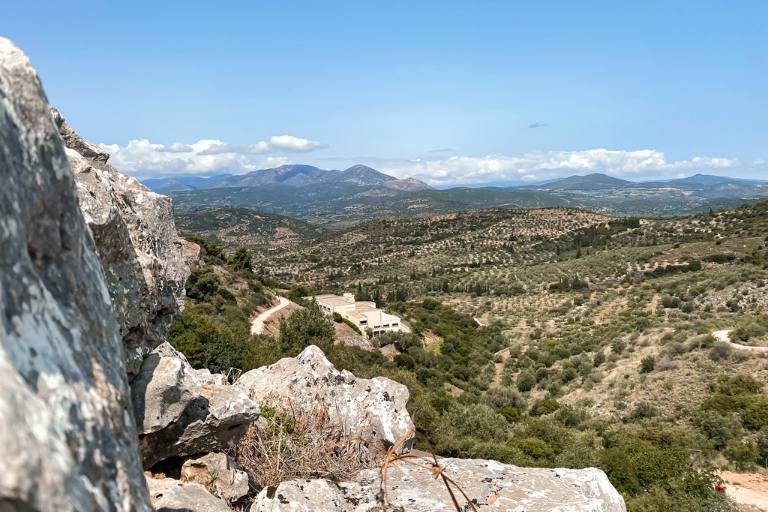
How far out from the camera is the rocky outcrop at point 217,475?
18.0 feet

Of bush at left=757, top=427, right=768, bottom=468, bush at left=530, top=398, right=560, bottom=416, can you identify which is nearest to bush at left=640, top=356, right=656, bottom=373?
bush at left=530, top=398, right=560, bottom=416

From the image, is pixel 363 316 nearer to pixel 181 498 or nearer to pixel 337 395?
pixel 337 395

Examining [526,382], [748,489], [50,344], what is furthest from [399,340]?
[50,344]

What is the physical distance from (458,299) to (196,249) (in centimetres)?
3971

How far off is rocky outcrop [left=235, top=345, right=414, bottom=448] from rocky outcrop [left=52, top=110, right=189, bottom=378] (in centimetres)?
290

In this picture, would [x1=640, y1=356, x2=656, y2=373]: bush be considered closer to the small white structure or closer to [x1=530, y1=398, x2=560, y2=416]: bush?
[x1=530, y1=398, x2=560, y2=416]: bush

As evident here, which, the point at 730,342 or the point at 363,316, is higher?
the point at 730,342

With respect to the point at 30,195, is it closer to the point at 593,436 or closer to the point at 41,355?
the point at 41,355

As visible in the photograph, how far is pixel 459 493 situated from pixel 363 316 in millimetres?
48499

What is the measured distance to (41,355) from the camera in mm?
1941

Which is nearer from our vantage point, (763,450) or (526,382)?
(763,450)

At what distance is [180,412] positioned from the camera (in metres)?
5.29

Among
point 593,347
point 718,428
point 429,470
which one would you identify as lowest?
point 593,347

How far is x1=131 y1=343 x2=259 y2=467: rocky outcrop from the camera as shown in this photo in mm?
5043
